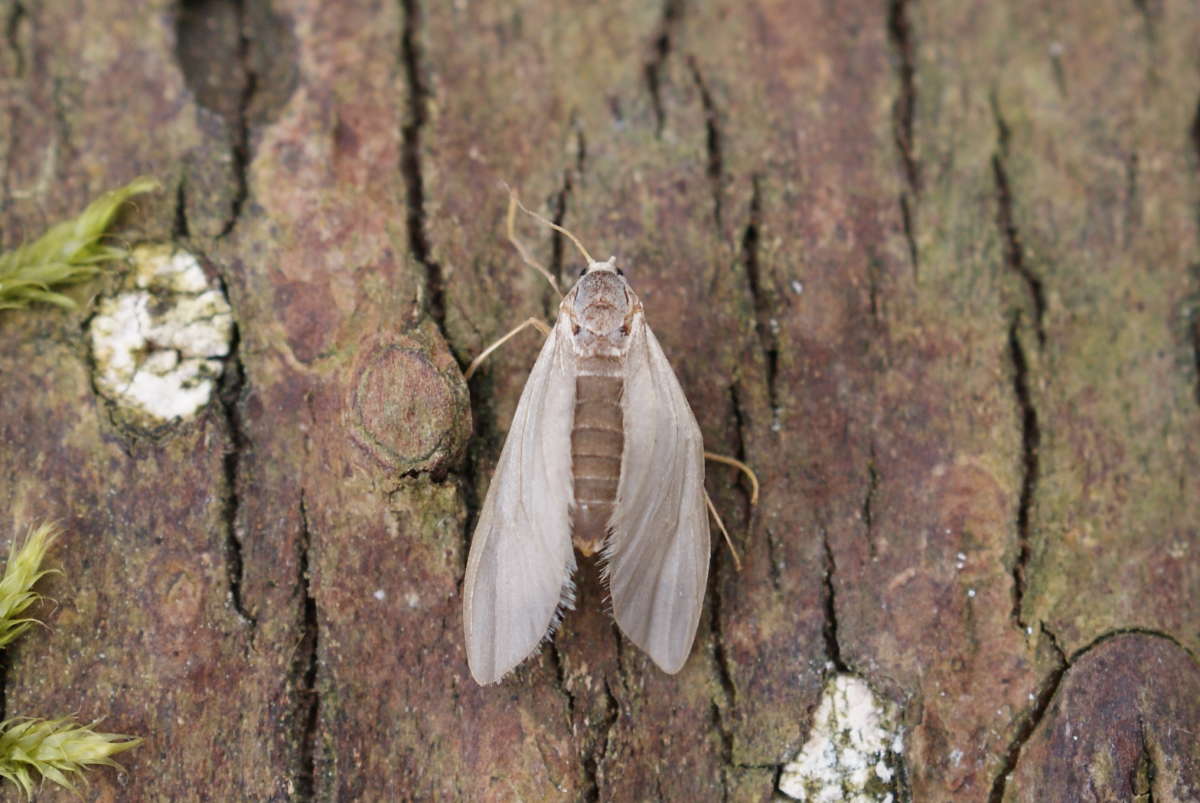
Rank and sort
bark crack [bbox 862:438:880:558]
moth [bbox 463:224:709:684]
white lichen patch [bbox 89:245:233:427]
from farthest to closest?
bark crack [bbox 862:438:880:558] < white lichen patch [bbox 89:245:233:427] < moth [bbox 463:224:709:684]

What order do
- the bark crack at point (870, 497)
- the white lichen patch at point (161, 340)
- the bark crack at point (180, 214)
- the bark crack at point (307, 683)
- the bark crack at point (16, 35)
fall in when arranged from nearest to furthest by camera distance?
the bark crack at point (307, 683)
the white lichen patch at point (161, 340)
the bark crack at point (870, 497)
the bark crack at point (180, 214)
the bark crack at point (16, 35)

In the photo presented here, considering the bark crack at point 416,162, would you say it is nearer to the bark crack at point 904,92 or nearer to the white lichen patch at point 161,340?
the white lichen patch at point 161,340

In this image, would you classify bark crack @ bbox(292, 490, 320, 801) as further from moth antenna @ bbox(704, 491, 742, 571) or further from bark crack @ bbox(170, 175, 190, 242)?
moth antenna @ bbox(704, 491, 742, 571)

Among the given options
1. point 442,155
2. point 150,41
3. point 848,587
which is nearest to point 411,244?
→ point 442,155

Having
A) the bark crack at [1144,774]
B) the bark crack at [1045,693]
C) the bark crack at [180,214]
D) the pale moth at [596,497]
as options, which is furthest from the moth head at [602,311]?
the bark crack at [1144,774]

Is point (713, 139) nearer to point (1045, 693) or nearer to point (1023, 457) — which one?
point (1023, 457)

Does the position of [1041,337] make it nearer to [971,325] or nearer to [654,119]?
[971,325]

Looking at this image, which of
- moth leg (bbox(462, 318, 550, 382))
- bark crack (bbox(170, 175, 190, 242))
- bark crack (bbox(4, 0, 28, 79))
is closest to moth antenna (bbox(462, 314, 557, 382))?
moth leg (bbox(462, 318, 550, 382))
